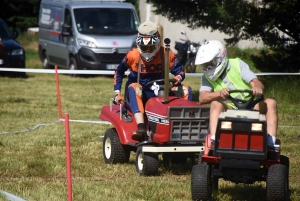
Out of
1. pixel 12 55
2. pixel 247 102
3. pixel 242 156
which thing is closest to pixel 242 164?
pixel 242 156

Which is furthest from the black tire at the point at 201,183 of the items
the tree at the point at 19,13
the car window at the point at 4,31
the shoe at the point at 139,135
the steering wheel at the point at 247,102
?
the tree at the point at 19,13

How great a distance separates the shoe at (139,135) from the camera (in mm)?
8922

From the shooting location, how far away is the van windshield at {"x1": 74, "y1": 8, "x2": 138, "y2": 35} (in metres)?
23.1

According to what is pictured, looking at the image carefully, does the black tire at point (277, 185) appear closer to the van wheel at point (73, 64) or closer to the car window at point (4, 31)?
the van wheel at point (73, 64)

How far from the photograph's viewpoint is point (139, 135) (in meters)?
8.92

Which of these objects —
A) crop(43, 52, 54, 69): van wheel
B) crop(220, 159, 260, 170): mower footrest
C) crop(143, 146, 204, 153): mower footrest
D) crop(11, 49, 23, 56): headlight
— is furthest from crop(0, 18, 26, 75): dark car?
crop(220, 159, 260, 170): mower footrest

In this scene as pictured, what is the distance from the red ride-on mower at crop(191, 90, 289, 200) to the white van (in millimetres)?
15576

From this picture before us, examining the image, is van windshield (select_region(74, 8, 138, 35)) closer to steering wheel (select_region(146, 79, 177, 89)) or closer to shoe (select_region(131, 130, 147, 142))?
steering wheel (select_region(146, 79, 177, 89))

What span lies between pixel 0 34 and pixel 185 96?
1490 cm

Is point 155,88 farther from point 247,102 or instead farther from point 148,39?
point 247,102

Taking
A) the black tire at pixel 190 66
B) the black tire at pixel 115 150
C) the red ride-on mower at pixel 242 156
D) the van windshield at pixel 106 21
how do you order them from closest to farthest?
the red ride-on mower at pixel 242 156
the black tire at pixel 115 150
the black tire at pixel 190 66
the van windshield at pixel 106 21

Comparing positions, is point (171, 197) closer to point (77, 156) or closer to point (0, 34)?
point (77, 156)

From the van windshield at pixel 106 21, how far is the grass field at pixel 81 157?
Result: 4.85 metres

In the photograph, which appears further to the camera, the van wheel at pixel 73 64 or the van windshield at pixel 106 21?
the van windshield at pixel 106 21
